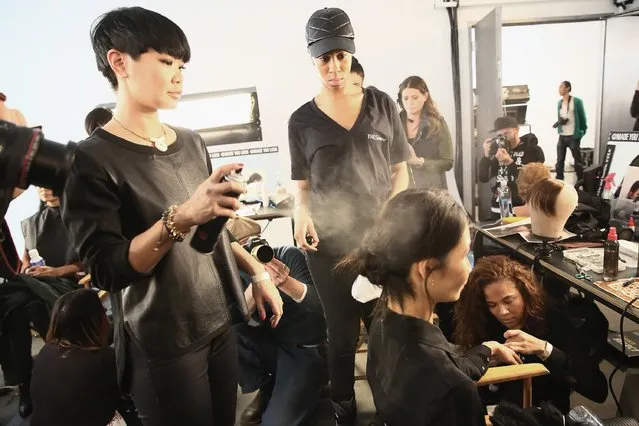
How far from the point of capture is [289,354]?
2162mm

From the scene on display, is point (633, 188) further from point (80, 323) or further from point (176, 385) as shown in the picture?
point (80, 323)

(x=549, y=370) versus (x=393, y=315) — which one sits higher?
(x=393, y=315)

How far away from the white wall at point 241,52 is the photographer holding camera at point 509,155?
811mm

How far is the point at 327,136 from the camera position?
62.9 inches

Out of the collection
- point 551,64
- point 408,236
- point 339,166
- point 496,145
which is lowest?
point 496,145

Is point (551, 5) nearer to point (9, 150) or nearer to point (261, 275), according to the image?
point (261, 275)

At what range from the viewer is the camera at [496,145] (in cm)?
350

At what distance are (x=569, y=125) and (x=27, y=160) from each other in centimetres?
647

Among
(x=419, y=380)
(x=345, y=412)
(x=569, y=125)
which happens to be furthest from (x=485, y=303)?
(x=569, y=125)

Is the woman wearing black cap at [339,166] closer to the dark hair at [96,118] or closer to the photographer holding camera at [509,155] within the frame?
the dark hair at [96,118]

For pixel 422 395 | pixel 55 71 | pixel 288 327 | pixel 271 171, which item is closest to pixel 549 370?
pixel 422 395

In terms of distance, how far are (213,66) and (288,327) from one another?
286cm

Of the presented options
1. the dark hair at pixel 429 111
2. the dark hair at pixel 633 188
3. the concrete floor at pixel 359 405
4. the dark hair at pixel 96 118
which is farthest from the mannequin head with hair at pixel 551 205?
the dark hair at pixel 96 118

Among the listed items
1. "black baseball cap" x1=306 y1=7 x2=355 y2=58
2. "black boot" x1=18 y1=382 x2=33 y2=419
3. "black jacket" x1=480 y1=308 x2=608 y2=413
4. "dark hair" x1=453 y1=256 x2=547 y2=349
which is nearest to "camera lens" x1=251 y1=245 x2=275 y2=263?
"black baseball cap" x1=306 y1=7 x2=355 y2=58
